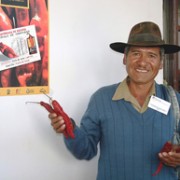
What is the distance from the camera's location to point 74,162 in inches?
55.9

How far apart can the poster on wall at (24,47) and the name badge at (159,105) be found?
0.50 metres

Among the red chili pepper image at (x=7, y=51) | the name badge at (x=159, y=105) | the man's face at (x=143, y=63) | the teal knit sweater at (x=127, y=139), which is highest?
the red chili pepper image at (x=7, y=51)

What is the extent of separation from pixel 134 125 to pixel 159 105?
0.15 m

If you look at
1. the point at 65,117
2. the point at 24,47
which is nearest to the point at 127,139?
the point at 65,117

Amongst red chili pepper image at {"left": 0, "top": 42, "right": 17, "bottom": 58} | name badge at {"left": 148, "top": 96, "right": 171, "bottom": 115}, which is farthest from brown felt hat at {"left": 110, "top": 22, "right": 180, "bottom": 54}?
red chili pepper image at {"left": 0, "top": 42, "right": 17, "bottom": 58}

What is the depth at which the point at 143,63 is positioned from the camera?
1156 millimetres

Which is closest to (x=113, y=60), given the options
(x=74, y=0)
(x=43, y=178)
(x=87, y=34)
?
(x=87, y=34)

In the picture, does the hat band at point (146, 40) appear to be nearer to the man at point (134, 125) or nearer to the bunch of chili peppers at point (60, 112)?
the man at point (134, 125)

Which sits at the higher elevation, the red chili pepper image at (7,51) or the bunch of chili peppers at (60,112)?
the red chili pepper image at (7,51)

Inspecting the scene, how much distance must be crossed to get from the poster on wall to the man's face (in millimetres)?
411

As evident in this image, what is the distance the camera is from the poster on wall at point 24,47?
1201 mm

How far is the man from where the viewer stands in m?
1.17

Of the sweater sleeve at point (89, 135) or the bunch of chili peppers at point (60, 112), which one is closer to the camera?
the bunch of chili peppers at point (60, 112)

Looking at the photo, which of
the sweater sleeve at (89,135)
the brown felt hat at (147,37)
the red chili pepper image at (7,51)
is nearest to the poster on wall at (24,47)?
the red chili pepper image at (7,51)
